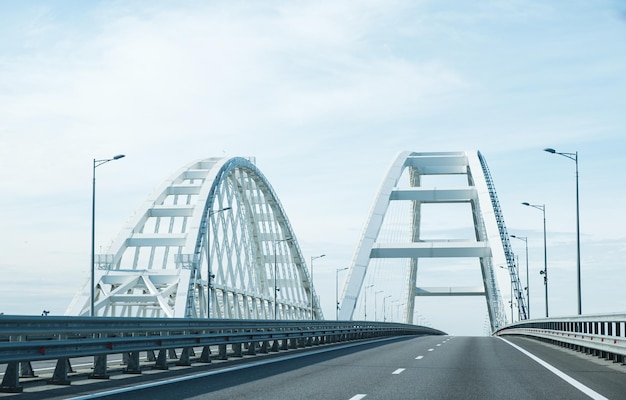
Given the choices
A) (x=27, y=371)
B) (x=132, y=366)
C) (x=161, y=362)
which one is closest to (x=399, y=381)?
(x=132, y=366)

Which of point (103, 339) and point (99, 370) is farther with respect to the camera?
point (99, 370)

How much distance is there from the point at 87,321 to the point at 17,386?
5.72 feet

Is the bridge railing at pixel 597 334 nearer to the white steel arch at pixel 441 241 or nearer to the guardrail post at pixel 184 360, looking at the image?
the guardrail post at pixel 184 360

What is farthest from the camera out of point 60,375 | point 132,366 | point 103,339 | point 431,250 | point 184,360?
point 431,250

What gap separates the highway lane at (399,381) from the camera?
11.4 m

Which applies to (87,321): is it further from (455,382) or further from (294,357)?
(294,357)

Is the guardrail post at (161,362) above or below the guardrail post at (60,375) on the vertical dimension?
below

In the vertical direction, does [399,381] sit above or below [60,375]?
below

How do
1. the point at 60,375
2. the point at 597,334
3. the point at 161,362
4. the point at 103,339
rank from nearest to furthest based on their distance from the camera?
the point at 60,375
the point at 103,339
the point at 161,362
the point at 597,334

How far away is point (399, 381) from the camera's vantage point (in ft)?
43.5

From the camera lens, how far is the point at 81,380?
1355 centimetres

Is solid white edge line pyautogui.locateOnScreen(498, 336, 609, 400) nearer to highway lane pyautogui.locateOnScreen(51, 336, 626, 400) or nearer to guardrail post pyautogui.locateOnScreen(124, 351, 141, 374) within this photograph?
highway lane pyautogui.locateOnScreen(51, 336, 626, 400)

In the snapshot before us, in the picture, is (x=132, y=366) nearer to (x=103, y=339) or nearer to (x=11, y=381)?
(x=103, y=339)

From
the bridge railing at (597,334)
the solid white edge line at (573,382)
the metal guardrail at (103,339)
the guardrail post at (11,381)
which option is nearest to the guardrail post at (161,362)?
the metal guardrail at (103,339)
